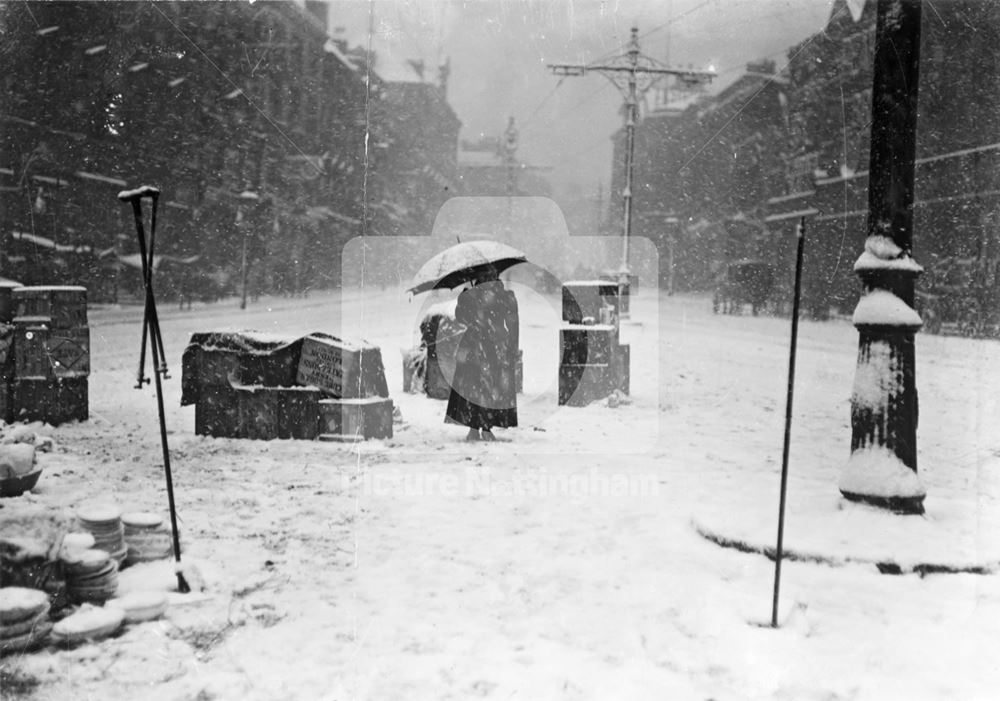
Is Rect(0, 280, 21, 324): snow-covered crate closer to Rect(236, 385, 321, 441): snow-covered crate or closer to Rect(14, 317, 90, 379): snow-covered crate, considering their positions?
Rect(14, 317, 90, 379): snow-covered crate

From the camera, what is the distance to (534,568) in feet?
14.2

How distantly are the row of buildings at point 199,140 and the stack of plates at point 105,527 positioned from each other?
2543mm

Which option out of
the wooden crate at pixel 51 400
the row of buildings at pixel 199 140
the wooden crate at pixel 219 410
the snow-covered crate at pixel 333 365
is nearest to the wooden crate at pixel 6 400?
the wooden crate at pixel 51 400

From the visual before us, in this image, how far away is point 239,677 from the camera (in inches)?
121

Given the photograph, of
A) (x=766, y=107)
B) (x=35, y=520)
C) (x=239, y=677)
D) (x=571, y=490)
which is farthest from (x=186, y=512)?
(x=766, y=107)

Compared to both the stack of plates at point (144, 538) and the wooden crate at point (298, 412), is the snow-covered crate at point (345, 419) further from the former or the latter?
the stack of plates at point (144, 538)

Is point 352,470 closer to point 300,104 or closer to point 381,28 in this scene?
point 381,28

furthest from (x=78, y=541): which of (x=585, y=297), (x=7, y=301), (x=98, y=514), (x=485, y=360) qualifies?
(x=585, y=297)

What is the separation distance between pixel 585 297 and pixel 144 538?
839 cm

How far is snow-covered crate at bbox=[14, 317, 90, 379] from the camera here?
7352mm

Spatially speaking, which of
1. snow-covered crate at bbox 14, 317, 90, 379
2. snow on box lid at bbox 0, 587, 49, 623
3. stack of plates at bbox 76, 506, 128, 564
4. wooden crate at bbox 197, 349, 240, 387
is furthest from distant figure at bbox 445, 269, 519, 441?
snow on box lid at bbox 0, 587, 49, 623

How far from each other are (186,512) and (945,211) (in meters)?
14.5

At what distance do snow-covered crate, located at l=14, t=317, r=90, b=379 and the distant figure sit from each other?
13.9 ft

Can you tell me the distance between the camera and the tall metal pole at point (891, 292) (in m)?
4.62
